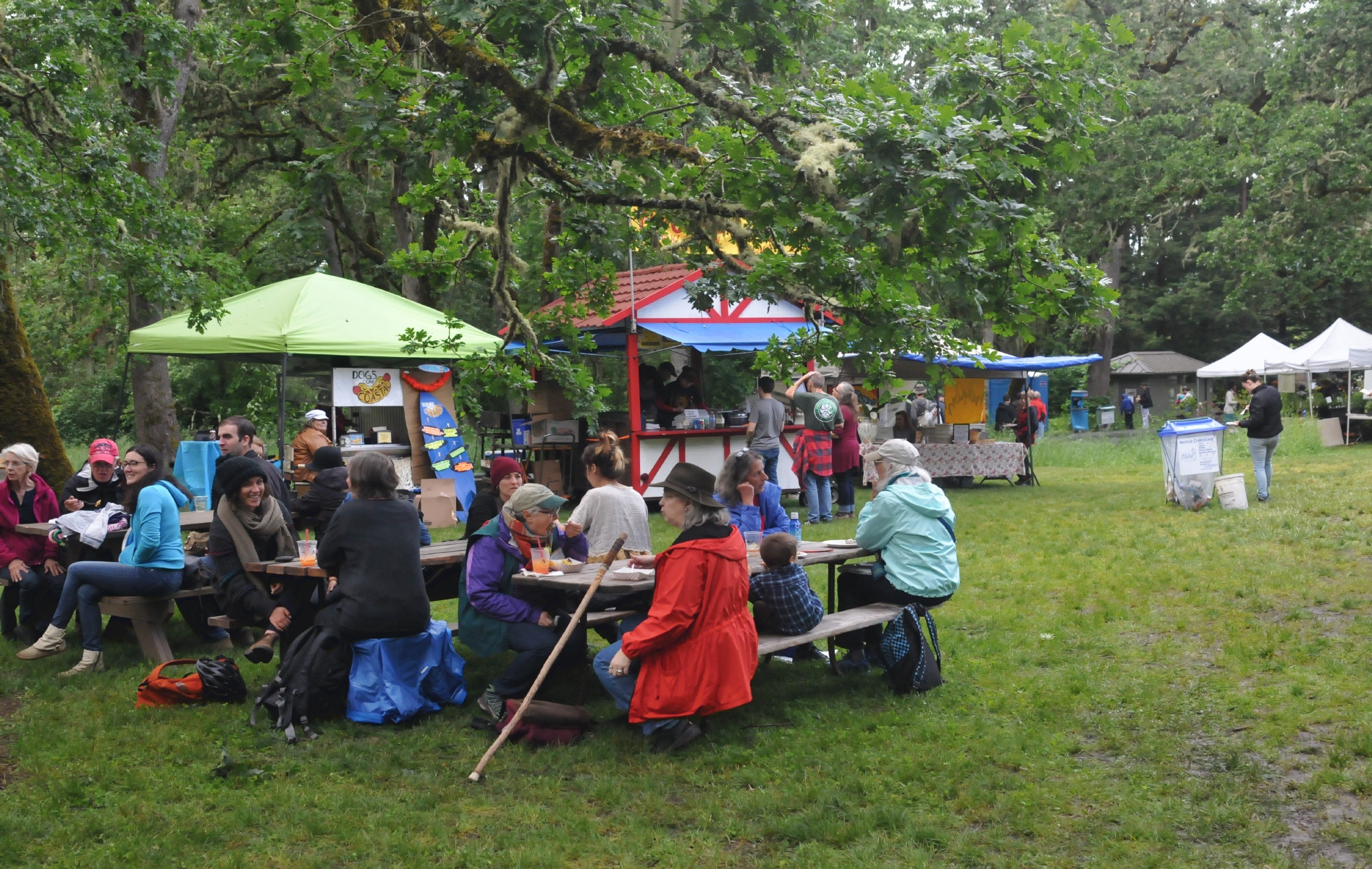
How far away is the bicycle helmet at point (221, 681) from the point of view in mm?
5770

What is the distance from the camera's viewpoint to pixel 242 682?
5918 mm

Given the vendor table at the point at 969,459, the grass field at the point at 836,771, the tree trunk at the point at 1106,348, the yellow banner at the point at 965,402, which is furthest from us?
the tree trunk at the point at 1106,348

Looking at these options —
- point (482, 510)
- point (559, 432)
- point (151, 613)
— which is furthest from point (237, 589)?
point (559, 432)

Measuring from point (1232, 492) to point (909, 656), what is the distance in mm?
7874

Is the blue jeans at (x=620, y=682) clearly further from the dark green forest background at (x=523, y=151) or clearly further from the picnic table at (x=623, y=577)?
the dark green forest background at (x=523, y=151)

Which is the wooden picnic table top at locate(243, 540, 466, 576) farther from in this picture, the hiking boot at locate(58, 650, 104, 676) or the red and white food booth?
the red and white food booth

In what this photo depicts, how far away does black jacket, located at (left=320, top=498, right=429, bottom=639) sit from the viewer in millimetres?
5289

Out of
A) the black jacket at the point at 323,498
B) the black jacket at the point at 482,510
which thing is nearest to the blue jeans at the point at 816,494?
the black jacket at the point at 323,498

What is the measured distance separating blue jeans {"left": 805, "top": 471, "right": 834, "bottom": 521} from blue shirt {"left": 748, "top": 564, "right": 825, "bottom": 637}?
6.91 m

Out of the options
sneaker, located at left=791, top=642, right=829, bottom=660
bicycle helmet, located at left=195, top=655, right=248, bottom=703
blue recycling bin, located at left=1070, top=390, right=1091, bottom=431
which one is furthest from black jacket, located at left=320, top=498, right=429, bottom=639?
blue recycling bin, located at left=1070, top=390, right=1091, bottom=431

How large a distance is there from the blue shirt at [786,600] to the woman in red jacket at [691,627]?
563mm

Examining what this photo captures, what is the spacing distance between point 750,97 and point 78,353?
16302mm

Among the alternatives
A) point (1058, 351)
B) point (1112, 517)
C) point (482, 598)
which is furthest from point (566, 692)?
point (1058, 351)

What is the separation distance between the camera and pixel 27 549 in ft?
23.8
